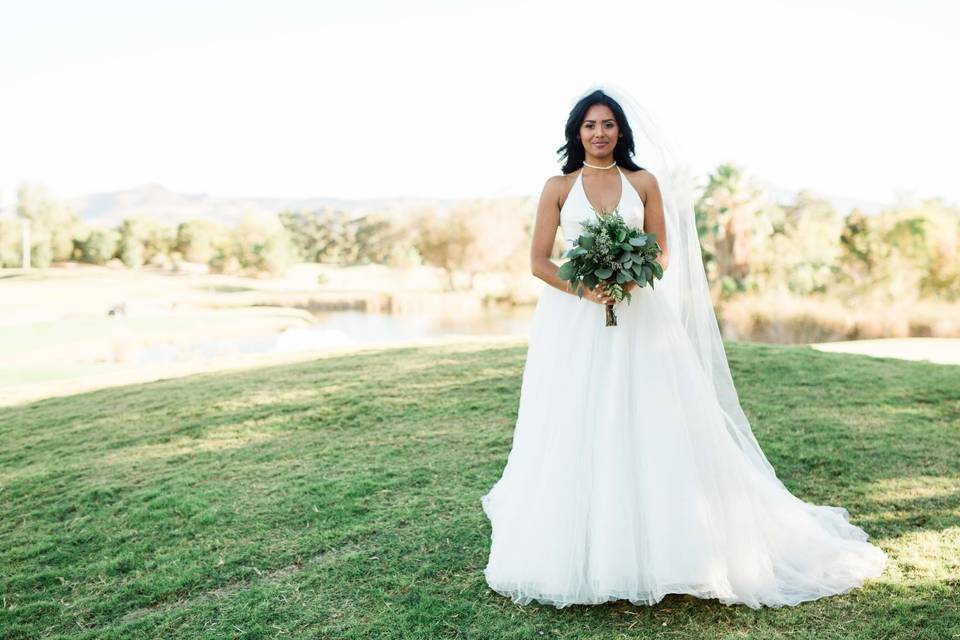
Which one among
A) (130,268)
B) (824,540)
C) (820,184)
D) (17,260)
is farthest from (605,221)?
(820,184)

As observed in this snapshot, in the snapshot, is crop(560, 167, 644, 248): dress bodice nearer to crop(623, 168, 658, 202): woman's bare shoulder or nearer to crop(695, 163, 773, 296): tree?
crop(623, 168, 658, 202): woman's bare shoulder

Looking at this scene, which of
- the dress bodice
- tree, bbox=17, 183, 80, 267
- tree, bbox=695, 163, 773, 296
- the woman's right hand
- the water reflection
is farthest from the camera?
tree, bbox=17, 183, 80, 267

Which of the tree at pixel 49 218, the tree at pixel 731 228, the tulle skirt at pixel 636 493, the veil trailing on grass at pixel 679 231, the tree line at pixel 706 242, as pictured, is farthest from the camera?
the tree at pixel 49 218

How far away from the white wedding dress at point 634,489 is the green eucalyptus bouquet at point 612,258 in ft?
0.78

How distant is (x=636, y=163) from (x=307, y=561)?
3232mm

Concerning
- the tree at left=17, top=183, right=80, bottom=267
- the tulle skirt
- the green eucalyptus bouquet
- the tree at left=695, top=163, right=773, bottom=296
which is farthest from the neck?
the tree at left=17, top=183, right=80, bottom=267

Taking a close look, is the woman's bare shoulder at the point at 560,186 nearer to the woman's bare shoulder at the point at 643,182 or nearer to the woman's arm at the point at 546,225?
the woman's arm at the point at 546,225

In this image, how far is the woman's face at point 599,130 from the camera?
393 centimetres

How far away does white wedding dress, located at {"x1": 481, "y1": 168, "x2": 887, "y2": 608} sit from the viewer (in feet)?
11.6

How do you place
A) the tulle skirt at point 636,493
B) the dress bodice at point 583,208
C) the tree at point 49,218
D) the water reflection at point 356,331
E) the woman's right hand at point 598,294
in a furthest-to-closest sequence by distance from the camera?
1. the tree at point 49,218
2. the water reflection at point 356,331
3. the dress bodice at point 583,208
4. the woman's right hand at point 598,294
5. the tulle skirt at point 636,493

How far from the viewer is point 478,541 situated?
472 centimetres

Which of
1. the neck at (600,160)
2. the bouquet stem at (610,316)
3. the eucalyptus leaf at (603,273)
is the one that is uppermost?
the neck at (600,160)

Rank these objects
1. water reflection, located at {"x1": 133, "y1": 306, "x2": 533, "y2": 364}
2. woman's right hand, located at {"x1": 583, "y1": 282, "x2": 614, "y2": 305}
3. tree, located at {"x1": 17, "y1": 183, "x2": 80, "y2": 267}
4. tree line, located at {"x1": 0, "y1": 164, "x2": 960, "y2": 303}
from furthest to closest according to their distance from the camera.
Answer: tree, located at {"x1": 17, "y1": 183, "x2": 80, "y2": 267}
tree line, located at {"x1": 0, "y1": 164, "x2": 960, "y2": 303}
water reflection, located at {"x1": 133, "y1": 306, "x2": 533, "y2": 364}
woman's right hand, located at {"x1": 583, "y1": 282, "x2": 614, "y2": 305}

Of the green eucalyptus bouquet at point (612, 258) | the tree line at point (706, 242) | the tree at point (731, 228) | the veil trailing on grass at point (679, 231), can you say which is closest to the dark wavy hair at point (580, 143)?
the veil trailing on grass at point (679, 231)
